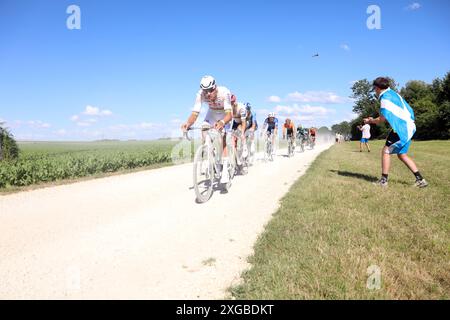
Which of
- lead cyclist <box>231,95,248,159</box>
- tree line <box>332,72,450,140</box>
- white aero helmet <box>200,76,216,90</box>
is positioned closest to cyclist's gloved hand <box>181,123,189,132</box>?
white aero helmet <box>200,76,216,90</box>

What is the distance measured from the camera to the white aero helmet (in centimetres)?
728

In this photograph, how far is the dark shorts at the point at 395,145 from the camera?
7.71 m

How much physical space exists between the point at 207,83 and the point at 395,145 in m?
4.61

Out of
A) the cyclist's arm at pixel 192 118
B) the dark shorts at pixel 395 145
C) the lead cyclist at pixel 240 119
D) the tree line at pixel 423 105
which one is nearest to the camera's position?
the cyclist's arm at pixel 192 118

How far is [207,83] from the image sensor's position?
7.29m

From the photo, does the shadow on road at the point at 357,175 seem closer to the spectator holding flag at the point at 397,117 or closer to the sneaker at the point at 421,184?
the sneaker at the point at 421,184

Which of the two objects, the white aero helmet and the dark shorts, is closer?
the white aero helmet

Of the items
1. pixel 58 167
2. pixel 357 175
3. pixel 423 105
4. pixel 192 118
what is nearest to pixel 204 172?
pixel 192 118

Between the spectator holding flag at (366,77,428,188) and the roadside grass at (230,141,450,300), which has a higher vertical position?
the spectator holding flag at (366,77,428,188)

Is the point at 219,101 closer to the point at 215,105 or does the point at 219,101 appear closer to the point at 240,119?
the point at 215,105

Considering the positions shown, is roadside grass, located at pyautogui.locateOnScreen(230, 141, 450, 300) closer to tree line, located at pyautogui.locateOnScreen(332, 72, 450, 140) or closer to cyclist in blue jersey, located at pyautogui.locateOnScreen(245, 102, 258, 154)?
cyclist in blue jersey, located at pyautogui.locateOnScreen(245, 102, 258, 154)

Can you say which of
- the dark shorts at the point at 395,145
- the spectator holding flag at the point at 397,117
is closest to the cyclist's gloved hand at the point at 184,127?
the spectator holding flag at the point at 397,117
